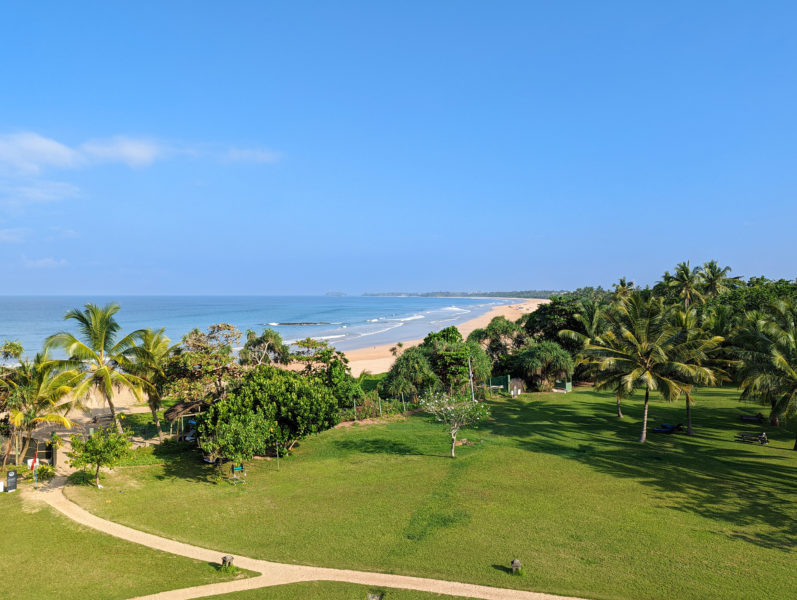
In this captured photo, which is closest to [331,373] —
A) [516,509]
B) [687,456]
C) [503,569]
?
[516,509]

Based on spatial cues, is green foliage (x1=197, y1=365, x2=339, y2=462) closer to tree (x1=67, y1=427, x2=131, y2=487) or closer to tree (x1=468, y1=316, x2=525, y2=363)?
tree (x1=67, y1=427, x2=131, y2=487)

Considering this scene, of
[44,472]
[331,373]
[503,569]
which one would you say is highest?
[331,373]

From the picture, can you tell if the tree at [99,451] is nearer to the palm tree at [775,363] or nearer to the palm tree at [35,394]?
the palm tree at [35,394]

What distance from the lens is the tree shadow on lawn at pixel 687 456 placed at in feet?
47.9

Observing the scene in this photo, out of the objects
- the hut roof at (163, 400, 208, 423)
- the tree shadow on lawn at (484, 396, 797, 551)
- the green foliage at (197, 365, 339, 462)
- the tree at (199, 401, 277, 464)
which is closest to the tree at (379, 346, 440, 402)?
the tree shadow on lawn at (484, 396, 797, 551)

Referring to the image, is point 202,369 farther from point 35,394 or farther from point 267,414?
point 35,394

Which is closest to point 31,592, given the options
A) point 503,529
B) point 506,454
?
point 503,529

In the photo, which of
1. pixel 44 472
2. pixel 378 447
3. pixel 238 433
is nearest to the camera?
pixel 238 433

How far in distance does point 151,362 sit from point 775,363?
3040 centimetres

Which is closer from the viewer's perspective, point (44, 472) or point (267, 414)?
point (44, 472)

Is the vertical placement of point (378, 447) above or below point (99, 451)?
below

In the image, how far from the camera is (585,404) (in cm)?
3123

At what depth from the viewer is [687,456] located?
20.1 m

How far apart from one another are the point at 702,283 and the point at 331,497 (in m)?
62.1
